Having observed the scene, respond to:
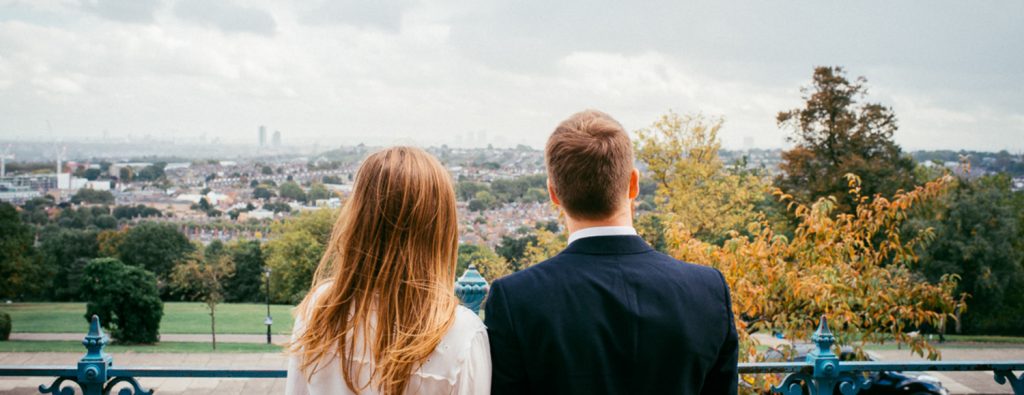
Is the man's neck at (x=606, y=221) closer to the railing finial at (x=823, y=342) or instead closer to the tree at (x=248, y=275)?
the railing finial at (x=823, y=342)

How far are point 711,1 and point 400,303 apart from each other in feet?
305

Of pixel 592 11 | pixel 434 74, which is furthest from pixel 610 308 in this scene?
pixel 434 74

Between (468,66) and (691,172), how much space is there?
11525cm

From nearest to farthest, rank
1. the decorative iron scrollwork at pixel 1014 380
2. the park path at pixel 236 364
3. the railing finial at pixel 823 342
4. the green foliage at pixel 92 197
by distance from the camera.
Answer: the railing finial at pixel 823 342, the decorative iron scrollwork at pixel 1014 380, the park path at pixel 236 364, the green foliage at pixel 92 197

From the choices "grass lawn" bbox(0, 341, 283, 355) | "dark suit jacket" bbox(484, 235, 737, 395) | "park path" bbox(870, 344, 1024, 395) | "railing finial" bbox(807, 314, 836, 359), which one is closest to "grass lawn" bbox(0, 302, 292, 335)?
"grass lawn" bbox(0, 341, 283, 355)

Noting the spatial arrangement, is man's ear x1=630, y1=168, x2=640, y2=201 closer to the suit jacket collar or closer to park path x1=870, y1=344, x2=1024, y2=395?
the suit jacket collar

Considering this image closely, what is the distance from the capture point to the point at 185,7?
14525 cm

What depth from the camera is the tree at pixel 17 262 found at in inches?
1922

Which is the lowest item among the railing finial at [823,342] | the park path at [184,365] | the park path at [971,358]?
the park path at [184,365]

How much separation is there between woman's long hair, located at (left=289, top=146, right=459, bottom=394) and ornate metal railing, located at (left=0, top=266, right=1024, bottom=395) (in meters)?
1.10

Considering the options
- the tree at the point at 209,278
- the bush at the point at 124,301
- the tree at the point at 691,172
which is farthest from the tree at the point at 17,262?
the tree at the point at 691,172

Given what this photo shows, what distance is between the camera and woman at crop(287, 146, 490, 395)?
1487mm

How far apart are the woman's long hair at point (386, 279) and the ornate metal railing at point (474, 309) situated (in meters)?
1.10

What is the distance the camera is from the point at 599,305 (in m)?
1.41
